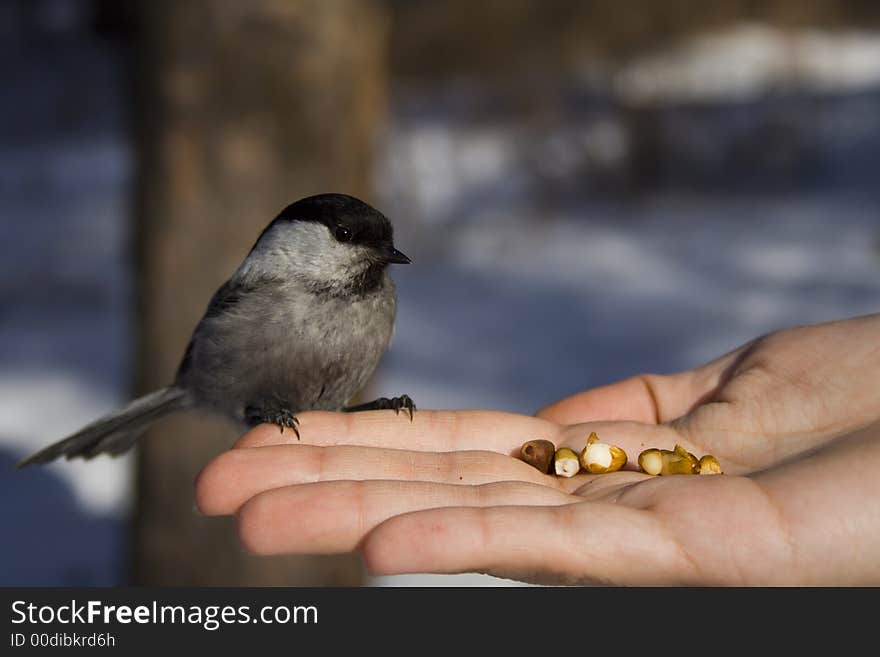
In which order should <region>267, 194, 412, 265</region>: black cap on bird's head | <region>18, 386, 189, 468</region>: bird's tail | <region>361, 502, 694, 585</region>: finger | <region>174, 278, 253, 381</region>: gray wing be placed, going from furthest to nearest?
<region>18, 386, 189, 468</region>: bird's tail < <region>174, 278, 253, 381</region>: gray wing < <region>267, 194, 412, 265</region>: black cap on bird's head < <region>361, 502, 694, 585</region>: finger

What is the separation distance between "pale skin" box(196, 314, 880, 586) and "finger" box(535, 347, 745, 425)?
0.31 ft

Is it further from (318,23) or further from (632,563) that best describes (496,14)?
(632,563)

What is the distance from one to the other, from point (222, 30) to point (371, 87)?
0.51m

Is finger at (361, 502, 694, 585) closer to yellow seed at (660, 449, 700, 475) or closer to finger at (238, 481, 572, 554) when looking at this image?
finger at (238, 481, 572, 554)

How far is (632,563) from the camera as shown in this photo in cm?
163

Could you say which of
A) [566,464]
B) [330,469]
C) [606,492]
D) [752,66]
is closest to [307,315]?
[330,469]

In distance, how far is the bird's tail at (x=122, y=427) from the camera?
8.82ft

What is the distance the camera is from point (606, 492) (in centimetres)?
195

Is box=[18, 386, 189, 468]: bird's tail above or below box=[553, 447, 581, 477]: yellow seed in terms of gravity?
above

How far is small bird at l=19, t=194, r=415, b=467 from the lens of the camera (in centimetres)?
235

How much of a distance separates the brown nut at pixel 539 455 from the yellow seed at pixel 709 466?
1.01 ft

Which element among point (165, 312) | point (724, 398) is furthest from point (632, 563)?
point (165, 312)

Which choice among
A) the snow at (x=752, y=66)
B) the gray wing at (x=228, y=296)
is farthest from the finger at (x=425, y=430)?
the snow at (x=752, y=66)

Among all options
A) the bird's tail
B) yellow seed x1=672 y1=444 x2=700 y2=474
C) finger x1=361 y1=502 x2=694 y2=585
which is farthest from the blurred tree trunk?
finger x1=361 y1=502 x2=694 y2=585
